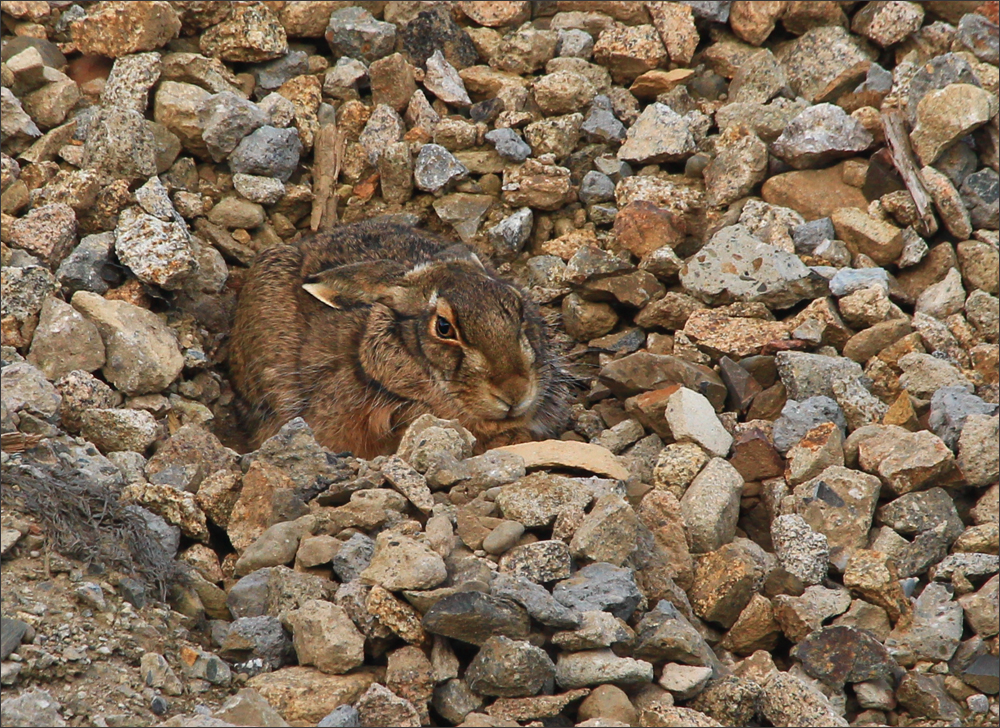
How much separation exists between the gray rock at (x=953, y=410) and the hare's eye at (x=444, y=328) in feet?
8.78

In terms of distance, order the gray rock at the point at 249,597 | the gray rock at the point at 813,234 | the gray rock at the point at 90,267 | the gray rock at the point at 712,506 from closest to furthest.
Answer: the gray rock at the point at 249,597
the gray rock at the point at 712,506
the gray rock at the point at 90,267
the gray rock at the point at 813,234

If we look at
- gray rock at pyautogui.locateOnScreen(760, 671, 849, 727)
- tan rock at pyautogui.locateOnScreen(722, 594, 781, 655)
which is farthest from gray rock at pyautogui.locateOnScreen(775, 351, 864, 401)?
gray rock at pyautogui.locateOnScreen(760, 671, 849, 727)

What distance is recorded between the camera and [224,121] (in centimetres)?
711

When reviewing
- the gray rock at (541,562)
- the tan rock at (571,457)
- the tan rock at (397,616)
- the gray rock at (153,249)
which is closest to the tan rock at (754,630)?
the gray rock at (541,562)

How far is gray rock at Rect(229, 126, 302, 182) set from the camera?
23.8 feet

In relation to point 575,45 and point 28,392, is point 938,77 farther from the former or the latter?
point 28,392

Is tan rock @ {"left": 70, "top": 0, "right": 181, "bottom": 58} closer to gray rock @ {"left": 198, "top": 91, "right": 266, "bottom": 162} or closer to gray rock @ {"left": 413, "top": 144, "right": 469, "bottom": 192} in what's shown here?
gray rock @ {"left": 198, "top": 91, "right": 266, "bottom": 162}

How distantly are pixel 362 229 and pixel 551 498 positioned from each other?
3070mm

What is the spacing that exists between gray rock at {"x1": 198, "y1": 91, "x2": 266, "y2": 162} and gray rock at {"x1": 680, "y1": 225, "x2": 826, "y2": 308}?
122 inches

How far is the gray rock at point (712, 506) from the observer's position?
5086 millimetres

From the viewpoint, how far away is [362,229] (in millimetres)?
7176

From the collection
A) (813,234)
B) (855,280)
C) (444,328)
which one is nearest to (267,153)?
A: (444,328)

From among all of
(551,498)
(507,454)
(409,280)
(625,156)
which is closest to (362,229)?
(409,280)

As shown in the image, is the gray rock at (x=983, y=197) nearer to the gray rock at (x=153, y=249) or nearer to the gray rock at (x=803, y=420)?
the gray rock at (x=803, y=420)
